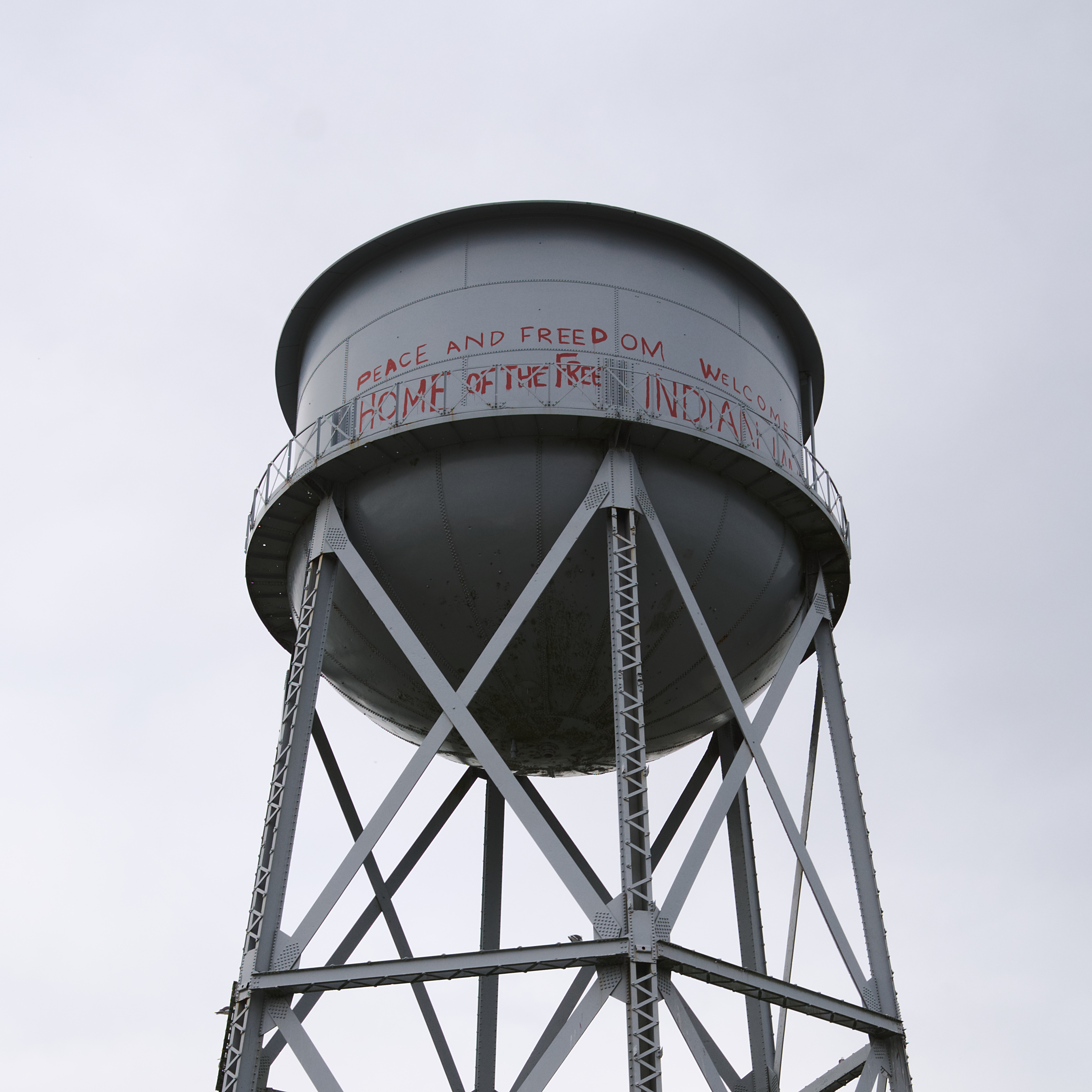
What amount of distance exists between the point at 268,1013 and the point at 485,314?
7046mm

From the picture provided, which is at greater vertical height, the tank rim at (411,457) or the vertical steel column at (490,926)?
the tank rim at (411,457)

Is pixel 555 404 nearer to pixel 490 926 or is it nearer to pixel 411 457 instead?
pixel 411 457

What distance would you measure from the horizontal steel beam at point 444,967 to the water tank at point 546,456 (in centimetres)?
357

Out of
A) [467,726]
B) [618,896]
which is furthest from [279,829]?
[618,896]

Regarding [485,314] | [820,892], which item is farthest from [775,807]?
[485,314]

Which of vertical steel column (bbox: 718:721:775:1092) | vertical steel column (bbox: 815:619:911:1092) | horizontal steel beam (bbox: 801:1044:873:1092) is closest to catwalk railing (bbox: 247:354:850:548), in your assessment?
vertical steel column (bbox: 815:619:911:1092)

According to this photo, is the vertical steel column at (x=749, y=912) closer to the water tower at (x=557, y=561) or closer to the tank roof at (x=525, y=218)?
the water tower at (x=557, y=561)

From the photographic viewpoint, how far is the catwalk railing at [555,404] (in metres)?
12.4

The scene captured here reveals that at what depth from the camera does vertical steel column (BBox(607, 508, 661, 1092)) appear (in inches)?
381

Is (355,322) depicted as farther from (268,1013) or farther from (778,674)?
(268,1013)

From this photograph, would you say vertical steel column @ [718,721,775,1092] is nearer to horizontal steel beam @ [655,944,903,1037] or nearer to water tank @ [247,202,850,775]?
water tank @ [247,202,850,775]

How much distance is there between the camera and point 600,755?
1538 centimetres

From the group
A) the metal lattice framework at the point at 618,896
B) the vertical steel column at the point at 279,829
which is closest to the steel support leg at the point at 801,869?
the metal lattice framework at the point at 618,896

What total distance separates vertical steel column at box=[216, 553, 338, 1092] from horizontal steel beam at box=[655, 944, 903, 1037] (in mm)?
347
